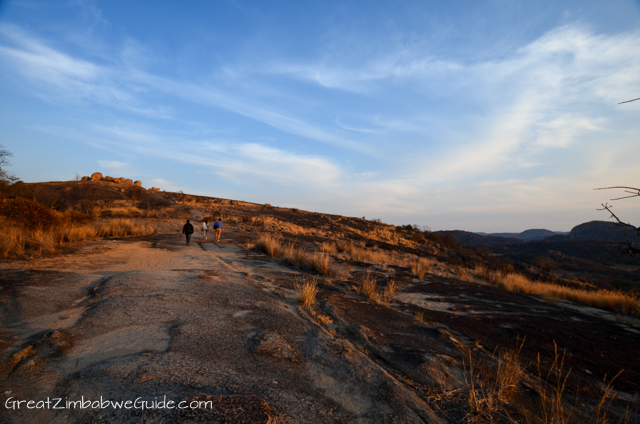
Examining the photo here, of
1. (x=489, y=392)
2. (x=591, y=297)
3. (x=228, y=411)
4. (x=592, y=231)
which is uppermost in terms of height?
(x=592, y=231)

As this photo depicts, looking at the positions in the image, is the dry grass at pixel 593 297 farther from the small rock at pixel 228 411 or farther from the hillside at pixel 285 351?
the small rock at pixel 228 411

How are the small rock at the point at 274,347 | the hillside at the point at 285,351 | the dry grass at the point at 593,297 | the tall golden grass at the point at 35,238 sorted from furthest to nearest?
the dry grass at the point at 593,297 → the tall golden grass at the point at 35,238 → the small rock at the point at 274,347 → the hillside at the point at 285,351

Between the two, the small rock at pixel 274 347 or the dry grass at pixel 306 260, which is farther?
the dry grass at pixel 306 260

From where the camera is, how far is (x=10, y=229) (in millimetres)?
8891

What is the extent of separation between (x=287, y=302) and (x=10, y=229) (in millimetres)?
9557

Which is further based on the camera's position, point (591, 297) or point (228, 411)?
point (591, 297)

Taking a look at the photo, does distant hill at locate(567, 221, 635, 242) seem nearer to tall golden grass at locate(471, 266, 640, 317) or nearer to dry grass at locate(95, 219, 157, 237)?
tall golden grass at locate(471, 266, 640, 317)

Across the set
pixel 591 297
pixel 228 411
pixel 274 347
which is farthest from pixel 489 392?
pixel 591 297

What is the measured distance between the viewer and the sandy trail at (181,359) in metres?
2.16

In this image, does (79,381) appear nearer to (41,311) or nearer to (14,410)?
(14,410)

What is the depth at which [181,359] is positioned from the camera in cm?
281

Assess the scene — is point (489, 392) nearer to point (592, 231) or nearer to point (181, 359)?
point (181, 359)

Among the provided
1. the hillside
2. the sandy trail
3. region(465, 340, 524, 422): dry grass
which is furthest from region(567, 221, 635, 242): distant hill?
the sandy trail

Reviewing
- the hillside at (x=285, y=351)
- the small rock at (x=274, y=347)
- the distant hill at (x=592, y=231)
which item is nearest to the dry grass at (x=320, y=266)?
the hillside at (x=285, y=351)
